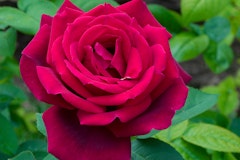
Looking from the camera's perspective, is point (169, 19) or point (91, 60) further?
point (169, 19)

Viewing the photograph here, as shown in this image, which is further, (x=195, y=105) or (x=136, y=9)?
(x=195, y=105)

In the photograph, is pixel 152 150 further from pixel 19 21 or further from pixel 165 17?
pixel 165 17

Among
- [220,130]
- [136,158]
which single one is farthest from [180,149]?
[136,158]

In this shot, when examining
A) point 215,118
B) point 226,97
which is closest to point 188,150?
point 215,118

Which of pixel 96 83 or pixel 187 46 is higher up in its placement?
pixel 96 83

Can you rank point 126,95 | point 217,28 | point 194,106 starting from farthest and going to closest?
point 217,28 < point 194,106 < point 126,95

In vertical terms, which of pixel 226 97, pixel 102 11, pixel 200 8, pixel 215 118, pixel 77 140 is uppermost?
pixel 102 11

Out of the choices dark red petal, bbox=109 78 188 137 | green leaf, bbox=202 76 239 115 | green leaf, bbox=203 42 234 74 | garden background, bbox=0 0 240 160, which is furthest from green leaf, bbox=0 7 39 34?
green leaf, bbox=202 76 239 115

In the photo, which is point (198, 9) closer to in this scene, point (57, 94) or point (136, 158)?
point (136, 158)
